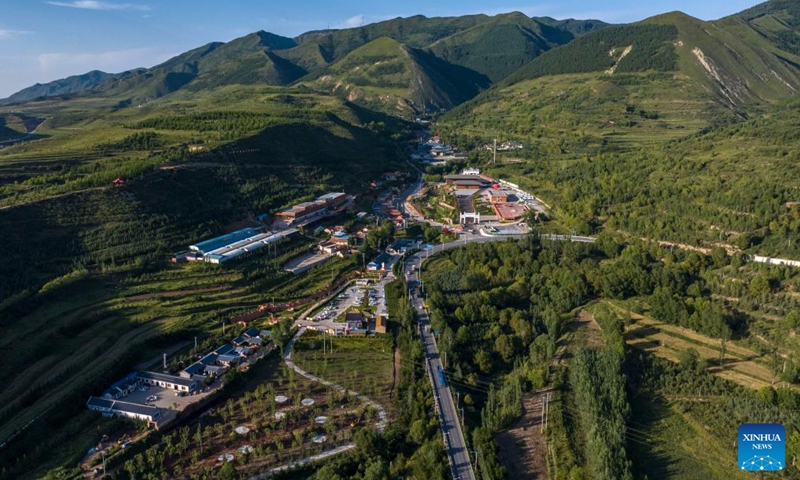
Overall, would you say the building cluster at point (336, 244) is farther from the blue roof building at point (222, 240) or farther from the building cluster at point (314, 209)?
the blue roof building at point (222, 240)

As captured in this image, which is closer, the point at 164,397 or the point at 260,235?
the point at 164,397

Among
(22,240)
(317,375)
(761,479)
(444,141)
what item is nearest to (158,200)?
(22,240)

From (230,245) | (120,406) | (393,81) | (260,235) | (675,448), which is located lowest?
(675,448)

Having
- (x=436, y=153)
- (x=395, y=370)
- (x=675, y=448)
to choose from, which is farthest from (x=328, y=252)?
Answer: (x=436, y=153)

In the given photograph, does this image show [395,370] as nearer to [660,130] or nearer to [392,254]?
[392,254]

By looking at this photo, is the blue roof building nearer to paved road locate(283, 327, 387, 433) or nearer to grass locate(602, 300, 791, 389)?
paved road locate(283, 327, 387, 433)

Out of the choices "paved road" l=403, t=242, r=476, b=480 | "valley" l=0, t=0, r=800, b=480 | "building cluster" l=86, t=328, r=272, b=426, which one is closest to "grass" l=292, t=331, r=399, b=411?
"valley" l=0, t=0, r=800, b=480

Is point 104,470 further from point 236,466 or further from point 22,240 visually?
point 22,240
